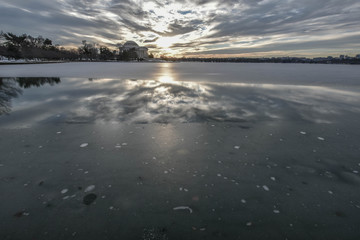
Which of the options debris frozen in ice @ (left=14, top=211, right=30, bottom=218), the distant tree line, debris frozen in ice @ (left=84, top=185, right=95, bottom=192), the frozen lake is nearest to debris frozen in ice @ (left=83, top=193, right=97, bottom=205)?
the frozen lake

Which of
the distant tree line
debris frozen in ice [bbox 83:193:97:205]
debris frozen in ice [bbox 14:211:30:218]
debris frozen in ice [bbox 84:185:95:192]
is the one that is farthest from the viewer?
the distant tree line

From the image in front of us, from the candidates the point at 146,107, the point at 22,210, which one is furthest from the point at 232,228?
the point at 146,107

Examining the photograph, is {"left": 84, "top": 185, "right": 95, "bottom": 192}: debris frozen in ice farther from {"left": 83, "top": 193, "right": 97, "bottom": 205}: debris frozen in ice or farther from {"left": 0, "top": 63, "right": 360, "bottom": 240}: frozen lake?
{"left": 83, "top": 193, "right": 97, "bottom": 205}: debris frozen in ice

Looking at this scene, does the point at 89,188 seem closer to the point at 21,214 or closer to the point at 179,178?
the point at 21,214

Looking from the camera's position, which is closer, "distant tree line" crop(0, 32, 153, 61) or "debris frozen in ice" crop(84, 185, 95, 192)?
"debris frozen in ice" crop(84, 185, 95, 192)

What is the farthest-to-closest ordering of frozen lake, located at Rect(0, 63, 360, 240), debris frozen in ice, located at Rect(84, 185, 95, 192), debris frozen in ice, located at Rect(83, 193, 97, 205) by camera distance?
debris frozen in ice, located at Rect(84, 185, 95, 192), debris frozen in ice, located at Rect(83, 193, 97, 205), frozen lake, located at Rect(0, 63, 360, 240)

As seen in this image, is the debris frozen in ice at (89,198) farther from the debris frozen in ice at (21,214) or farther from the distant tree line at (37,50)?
the distant tree line at (37,50)

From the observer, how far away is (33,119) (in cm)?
915

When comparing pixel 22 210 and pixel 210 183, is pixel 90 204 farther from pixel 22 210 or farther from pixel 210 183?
pixel 210 183

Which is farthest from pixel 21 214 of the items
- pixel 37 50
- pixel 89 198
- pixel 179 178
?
pixel 37 50

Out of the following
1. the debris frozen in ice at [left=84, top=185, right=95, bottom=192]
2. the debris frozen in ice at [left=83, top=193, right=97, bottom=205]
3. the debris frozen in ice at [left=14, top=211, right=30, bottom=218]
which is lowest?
the debris frozen in ice at [left=14, top=211, right=30, bottom=218]

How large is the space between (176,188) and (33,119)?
8875 mm

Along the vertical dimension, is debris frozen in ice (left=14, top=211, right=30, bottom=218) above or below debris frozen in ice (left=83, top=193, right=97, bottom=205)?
below

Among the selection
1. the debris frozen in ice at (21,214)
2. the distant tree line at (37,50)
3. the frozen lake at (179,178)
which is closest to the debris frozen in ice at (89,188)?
the frozen lake at (179,178)
